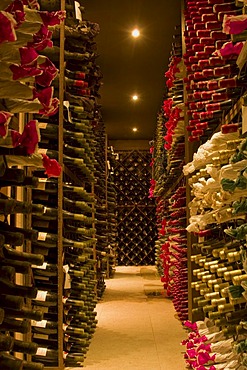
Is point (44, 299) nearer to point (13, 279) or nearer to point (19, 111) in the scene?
point (13, 279)

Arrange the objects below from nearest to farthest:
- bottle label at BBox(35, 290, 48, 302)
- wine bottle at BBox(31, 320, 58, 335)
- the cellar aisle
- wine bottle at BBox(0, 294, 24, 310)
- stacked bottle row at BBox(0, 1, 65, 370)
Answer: stacked bottle row at BBox(0, 1, 65, 370)
wine bottle at BBox(0, 294, 24, 310)
bottle label at BBox(35, 290, 48, 302)
wine bottle at BBox(31, 320, 58, 335)
the cellar aisle

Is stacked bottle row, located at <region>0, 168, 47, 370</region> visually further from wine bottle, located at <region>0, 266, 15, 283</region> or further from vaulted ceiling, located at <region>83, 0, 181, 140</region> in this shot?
vaulted ceiling, located at <region>83, 0, 181, 140</region>

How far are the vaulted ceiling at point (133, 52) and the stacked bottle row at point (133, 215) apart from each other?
1.70m

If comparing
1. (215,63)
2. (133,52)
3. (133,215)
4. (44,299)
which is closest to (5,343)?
(215,63)

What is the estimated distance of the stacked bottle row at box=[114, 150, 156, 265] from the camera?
10406 millimetres

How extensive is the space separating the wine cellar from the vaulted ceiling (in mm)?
354

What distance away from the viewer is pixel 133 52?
5.88 meters

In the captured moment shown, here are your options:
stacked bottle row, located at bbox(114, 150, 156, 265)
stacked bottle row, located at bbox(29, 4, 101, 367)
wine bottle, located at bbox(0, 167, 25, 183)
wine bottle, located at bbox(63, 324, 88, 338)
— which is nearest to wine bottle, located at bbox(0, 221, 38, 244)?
wine bottle, located at bbox(0, 167, 25, 183)

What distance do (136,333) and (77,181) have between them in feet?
4.12

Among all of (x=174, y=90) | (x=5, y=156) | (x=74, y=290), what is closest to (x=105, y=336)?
(x=74, y=290)

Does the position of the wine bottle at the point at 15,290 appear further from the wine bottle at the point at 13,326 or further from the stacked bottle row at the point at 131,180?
the stacked bottle row at the point at 131,180

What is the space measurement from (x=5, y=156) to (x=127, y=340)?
3094mm

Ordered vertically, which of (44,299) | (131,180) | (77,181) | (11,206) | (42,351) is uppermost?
(131,180)

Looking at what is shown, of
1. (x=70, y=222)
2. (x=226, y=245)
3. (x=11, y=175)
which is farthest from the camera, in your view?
(x=70, y=222)
